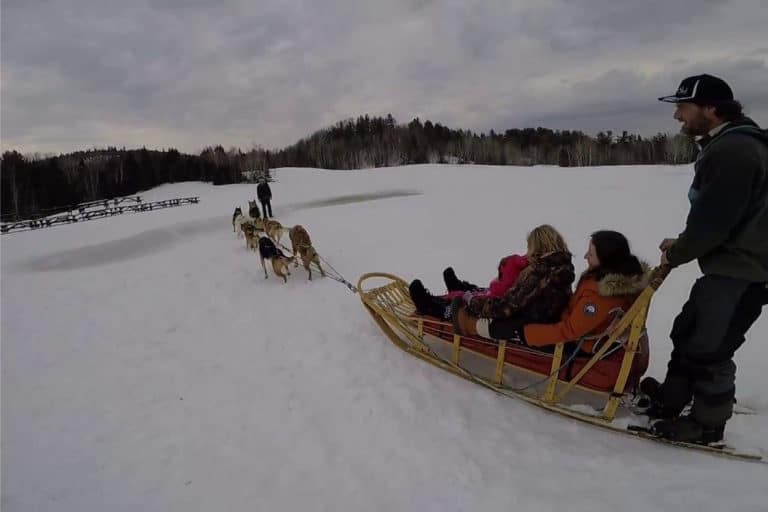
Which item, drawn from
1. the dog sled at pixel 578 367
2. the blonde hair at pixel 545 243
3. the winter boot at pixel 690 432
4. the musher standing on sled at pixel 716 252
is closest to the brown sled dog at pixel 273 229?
the dog sled at pixel 578 367

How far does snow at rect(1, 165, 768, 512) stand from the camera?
99.8 inches

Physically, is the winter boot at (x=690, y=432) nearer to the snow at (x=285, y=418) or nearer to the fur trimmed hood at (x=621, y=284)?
the snow at (x=285, y=418)

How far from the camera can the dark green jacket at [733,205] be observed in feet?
7.18

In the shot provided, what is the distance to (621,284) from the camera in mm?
2689

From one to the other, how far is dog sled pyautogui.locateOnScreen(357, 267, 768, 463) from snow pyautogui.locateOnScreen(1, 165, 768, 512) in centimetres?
12

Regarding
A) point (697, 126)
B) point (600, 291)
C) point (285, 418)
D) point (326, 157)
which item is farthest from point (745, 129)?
point (326, 157)

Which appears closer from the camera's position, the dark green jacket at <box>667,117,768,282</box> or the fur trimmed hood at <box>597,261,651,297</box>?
the dark green jacket at <box>667,117,768,282</box>

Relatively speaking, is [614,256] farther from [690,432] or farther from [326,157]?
[326,157]

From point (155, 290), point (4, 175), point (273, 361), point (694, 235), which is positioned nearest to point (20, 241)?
point (155, 290)

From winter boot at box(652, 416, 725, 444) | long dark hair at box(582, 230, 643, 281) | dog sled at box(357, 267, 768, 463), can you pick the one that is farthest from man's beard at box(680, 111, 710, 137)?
winter boot at box(652, 416, 725, 444)

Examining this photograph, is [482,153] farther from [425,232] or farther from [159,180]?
[425,232]

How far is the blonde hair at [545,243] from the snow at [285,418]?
1.23 metres

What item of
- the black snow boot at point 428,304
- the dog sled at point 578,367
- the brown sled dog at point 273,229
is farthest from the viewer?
the brown sled dog at point 273,229

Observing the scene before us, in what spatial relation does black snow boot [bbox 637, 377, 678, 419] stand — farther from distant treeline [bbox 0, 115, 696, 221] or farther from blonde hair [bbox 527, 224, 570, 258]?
distant treeline [bbox 0, 115, 696, 221]
